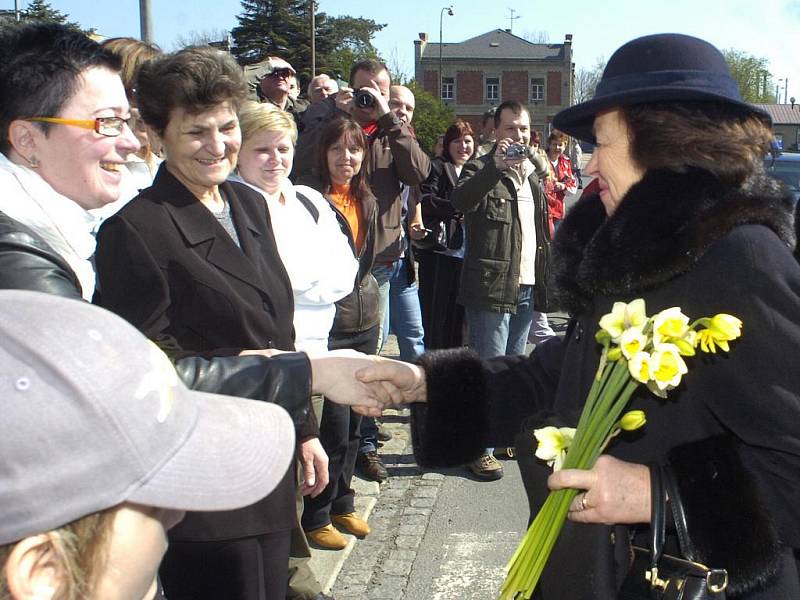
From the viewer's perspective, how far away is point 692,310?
1896 millimetres

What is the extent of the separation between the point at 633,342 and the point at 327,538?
2.78 metres

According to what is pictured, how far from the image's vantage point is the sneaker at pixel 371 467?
5.07m

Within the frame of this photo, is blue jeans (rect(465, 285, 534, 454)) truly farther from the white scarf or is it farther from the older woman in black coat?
the white scarf

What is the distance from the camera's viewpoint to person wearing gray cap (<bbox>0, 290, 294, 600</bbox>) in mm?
1015

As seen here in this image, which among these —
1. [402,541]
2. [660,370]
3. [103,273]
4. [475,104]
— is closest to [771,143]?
[660,370]

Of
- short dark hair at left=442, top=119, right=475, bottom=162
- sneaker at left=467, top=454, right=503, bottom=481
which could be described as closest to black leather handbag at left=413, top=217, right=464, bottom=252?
short dark hair at left=442, top=119, right=475, bottom=162

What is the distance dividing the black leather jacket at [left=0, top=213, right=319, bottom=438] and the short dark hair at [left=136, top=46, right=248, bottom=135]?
106 centimetres

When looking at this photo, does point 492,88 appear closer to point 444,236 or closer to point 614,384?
point 444,236

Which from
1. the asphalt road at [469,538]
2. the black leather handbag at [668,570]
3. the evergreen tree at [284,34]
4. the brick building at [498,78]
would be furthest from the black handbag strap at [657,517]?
the brick building at [498,78]

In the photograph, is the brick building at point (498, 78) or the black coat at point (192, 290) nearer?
the black coat at point (192, 290)

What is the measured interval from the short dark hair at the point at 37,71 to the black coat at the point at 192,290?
1.53ft

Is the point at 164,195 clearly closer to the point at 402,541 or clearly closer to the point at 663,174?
the point at 663,174

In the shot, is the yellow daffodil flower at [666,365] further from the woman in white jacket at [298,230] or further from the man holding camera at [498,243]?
the man holding camera at [498,243]

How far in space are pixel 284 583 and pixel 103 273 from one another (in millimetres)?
1084
